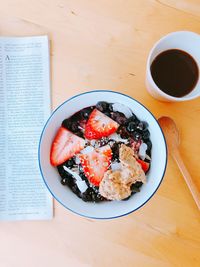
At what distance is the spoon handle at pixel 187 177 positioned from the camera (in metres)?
0.91

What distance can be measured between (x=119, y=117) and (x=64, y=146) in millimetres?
139

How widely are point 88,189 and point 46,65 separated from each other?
13.0 inches

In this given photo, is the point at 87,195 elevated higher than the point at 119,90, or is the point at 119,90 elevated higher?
the point at 119,90

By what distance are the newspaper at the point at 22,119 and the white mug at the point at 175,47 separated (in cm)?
26

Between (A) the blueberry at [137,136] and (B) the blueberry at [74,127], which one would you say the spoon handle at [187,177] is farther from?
(B) the blueberry at [74,127]

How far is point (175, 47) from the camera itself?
890 millimetres

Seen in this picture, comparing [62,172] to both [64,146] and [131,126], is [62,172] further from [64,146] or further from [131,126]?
[131,126]

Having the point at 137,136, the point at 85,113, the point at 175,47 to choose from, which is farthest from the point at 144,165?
the point at 175,47

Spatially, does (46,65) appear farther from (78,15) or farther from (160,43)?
(160,43)

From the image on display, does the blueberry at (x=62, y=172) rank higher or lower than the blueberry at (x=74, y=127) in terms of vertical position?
lower

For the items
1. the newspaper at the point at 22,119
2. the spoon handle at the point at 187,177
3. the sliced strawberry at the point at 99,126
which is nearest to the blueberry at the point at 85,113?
the sliced strawberry at the point at 99,126

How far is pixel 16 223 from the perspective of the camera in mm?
943

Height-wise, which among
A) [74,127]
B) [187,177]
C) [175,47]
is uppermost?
[175,47]

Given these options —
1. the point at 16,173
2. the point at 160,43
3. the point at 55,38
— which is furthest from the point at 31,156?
the point at 160,43
